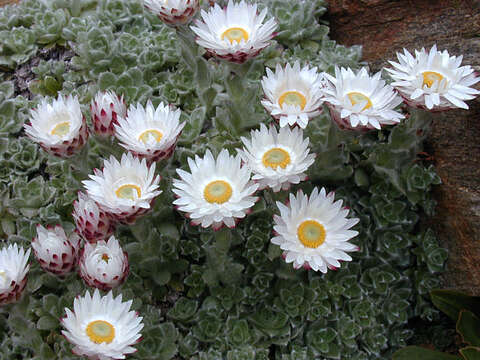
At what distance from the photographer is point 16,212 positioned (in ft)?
8.22

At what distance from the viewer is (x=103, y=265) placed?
1.77 m

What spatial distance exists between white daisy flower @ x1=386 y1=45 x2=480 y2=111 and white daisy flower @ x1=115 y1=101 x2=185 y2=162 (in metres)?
0.87

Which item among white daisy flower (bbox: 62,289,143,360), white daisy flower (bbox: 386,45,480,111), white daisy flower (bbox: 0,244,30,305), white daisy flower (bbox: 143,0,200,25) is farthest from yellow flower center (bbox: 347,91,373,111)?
white daisy flower (bbox: 0,244,30,305)

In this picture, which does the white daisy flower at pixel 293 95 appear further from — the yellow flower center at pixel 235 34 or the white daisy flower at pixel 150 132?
the white daisy flower at pixel 150 132

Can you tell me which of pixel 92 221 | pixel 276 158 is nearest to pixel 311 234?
pixel 276 158

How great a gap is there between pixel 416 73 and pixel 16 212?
190 cm

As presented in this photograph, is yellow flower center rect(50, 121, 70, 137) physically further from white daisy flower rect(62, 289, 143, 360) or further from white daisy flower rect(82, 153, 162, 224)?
white daisy flower rect(62, 289, 143, 360)

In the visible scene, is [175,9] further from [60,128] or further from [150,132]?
[60,128]

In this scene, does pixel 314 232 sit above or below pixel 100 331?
above

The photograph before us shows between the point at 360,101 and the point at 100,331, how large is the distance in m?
1.27

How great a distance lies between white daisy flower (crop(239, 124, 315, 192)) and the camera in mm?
1898

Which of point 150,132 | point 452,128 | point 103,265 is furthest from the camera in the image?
point 452,128

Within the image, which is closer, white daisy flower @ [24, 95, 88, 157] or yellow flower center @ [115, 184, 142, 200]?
yellow flower center @ [115, 184, 142, 200]

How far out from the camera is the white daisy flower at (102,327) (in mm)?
1672
